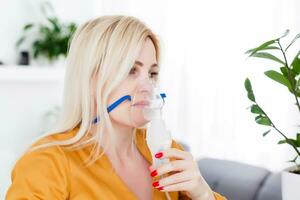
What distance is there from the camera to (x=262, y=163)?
2711mm

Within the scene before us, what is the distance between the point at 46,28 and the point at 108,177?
230cm

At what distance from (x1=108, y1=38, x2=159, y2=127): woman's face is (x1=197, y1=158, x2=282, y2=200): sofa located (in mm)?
Answer: 701

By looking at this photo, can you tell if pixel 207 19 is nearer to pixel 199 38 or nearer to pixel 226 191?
pixel 199 38

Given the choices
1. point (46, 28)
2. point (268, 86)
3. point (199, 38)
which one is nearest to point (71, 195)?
→ point (268, 86)

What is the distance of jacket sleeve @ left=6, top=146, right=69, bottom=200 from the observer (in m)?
0.96

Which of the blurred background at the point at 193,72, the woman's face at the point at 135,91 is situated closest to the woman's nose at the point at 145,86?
the woman's face at the point at 135,91

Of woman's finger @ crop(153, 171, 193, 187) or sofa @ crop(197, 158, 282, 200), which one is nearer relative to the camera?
woman's finger @ crop(153, 171, 193, 187)

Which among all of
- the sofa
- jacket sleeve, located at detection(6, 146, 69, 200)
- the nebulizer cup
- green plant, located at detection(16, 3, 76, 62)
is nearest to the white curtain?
green plant, located at detection(16, 3, 76, 62)

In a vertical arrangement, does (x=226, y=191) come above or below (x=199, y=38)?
below

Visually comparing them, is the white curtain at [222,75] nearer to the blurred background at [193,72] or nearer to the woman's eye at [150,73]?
the blurred background at [193,72]

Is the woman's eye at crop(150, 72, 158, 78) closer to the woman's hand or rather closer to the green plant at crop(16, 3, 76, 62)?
the woman's hand

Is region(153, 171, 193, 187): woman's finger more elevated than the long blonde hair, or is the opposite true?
the long blonde hair

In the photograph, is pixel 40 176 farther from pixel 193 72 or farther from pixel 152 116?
pixel 193 72

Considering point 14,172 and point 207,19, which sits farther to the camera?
point 207,19
